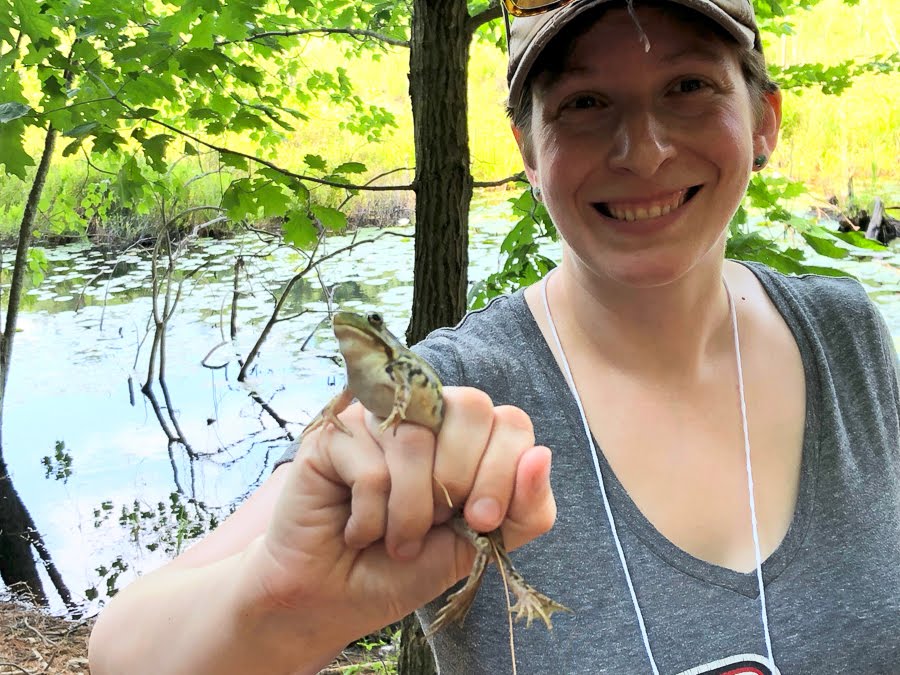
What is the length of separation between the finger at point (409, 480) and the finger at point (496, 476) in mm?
60

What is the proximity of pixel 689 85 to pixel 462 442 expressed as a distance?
38.5 inches

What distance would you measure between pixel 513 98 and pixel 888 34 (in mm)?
8584

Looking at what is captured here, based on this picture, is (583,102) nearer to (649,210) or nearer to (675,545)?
(649,210)

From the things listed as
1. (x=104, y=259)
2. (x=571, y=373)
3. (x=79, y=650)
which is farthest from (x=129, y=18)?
Result: (x=104, y=259)

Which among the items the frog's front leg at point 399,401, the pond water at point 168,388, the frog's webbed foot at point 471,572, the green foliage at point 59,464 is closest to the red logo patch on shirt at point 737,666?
the frog's webbed foot at point 471,572

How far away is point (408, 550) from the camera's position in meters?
1.02

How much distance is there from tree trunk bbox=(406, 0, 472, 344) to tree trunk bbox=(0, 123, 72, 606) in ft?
10.2

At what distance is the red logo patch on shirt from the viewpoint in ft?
4.50

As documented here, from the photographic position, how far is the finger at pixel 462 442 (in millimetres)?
966

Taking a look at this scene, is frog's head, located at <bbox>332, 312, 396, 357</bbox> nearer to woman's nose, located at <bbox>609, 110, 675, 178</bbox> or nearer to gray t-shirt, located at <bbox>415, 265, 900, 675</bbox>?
gray t-shirt, located at <bbox>415, 265, 900, 675</bbox>

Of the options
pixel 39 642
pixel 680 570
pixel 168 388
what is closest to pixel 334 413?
pixel 680 570

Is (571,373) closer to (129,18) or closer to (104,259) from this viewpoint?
(129,18)

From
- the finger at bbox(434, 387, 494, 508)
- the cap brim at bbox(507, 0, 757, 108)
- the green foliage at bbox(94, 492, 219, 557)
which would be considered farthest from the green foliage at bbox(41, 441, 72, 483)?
the finger at bbox(434, 387, 494, 508)

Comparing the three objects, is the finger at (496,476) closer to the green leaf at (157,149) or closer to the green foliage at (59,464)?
the green leaf at (157,149)
